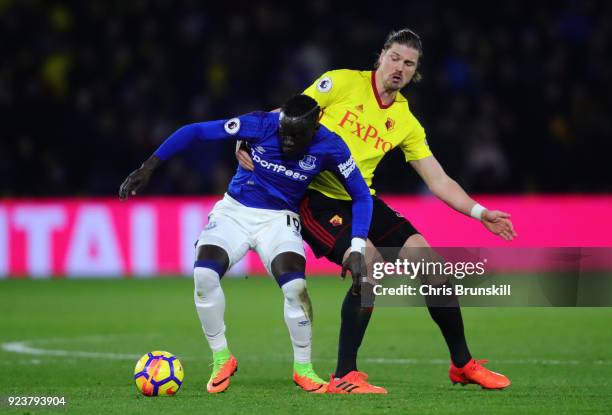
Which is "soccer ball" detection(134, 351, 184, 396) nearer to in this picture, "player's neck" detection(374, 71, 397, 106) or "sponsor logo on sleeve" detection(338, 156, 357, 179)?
"sponsor logo on sleeve" detection(338, 156, 357, 179)

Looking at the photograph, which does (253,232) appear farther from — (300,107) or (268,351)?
(268,351)

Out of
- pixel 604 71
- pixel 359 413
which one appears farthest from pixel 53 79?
pixel 359 413

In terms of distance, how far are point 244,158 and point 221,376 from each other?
146cm

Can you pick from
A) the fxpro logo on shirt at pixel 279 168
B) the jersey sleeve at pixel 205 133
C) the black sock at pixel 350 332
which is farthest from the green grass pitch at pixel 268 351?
the jersey sleeve at pixel 205 133

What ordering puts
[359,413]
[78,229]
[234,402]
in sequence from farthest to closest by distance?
[78,229]
[234,402]
[359,413]

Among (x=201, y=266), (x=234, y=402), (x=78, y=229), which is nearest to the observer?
(x=234, y=402)

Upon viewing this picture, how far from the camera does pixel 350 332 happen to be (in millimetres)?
7598

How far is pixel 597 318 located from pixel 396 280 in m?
5.80

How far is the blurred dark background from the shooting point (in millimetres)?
18031

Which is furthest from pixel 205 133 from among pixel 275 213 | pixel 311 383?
pixel 311 383

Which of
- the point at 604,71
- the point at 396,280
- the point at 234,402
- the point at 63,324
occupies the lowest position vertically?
the point at 63,324

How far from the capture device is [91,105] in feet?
60.8

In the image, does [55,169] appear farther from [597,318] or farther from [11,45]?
[597,318]

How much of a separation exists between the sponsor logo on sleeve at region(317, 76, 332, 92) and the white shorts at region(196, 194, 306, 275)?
892 mm
